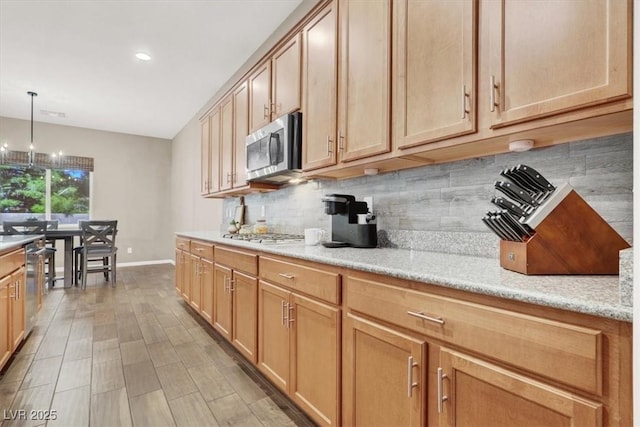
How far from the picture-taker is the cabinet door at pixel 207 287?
281cm

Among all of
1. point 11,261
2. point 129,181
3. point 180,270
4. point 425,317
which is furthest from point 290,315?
point 129,181

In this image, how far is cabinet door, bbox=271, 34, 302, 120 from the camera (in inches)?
90.5

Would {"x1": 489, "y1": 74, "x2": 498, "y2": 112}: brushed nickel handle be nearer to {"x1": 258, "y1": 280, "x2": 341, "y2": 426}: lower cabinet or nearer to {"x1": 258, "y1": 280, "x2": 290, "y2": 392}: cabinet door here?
{"x1": 258, "y1": 280, "x2": 341, "y2": 426}: lower cabinet

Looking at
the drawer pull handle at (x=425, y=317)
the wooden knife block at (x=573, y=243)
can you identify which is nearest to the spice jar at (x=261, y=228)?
the drawer pull handle at (x=425, y=317)

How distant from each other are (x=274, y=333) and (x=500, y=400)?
125 cm

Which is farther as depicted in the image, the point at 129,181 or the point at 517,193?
the point at 129,181

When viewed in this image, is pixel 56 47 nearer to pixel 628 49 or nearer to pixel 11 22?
pixel 11 22

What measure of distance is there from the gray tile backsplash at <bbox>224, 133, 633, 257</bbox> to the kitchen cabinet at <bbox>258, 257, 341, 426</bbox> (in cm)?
63

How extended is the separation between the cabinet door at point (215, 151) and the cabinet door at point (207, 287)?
40.8 inches

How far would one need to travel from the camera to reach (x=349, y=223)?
6.41 feet

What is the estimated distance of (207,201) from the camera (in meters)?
5.02

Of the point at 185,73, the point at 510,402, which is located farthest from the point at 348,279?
the point at 185,73

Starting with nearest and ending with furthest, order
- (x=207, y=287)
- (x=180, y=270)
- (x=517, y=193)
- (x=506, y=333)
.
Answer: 1. (x=506, y=333)
2. (x=517, y=193)
3. (x=207, y=287)
4. (x=180, y=270)

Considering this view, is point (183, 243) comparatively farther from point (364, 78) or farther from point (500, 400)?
point (500, 400)
